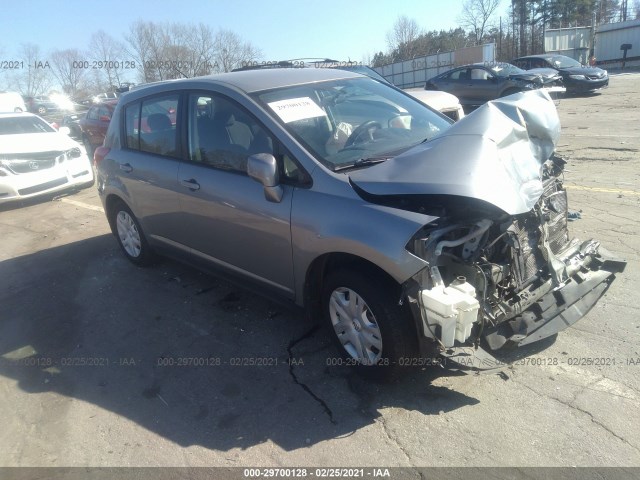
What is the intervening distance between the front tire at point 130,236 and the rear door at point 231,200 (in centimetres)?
110

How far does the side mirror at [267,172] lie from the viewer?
3277 millimetres

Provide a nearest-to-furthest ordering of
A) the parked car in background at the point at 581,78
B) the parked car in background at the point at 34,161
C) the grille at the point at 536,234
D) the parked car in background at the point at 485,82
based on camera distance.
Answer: the grille at the point at 536,234 → the parked car in background at the point at 34,161 → the parked car in background at the point at 485,82 → the parked car in background at the point at 581,78

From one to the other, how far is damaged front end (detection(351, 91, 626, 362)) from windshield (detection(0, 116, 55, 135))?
9563 millimetres

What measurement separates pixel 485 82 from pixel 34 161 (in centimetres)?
1395

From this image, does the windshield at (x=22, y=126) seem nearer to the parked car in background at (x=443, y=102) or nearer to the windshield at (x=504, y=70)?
the parked car in background at (x=443, y=102)

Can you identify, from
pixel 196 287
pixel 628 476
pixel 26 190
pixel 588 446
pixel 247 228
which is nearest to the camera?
pixel 628 476

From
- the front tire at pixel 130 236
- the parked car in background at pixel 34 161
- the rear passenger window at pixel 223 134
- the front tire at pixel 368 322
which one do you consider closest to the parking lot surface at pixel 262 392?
the front tire at pixel 368 322

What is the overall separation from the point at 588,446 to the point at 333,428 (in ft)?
4.41

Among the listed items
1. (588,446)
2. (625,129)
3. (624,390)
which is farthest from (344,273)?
(625,129)

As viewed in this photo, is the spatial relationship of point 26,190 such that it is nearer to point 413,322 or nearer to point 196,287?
point 196,287

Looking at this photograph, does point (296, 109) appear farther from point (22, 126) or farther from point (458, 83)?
point (458, 83)

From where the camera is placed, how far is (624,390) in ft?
9.86

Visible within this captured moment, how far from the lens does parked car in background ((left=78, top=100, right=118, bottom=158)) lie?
47.8 ft

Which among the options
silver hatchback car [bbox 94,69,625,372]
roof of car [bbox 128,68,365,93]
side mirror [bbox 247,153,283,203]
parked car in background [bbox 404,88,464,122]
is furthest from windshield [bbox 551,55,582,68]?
side mirror [bbox 247,153,283,203]
